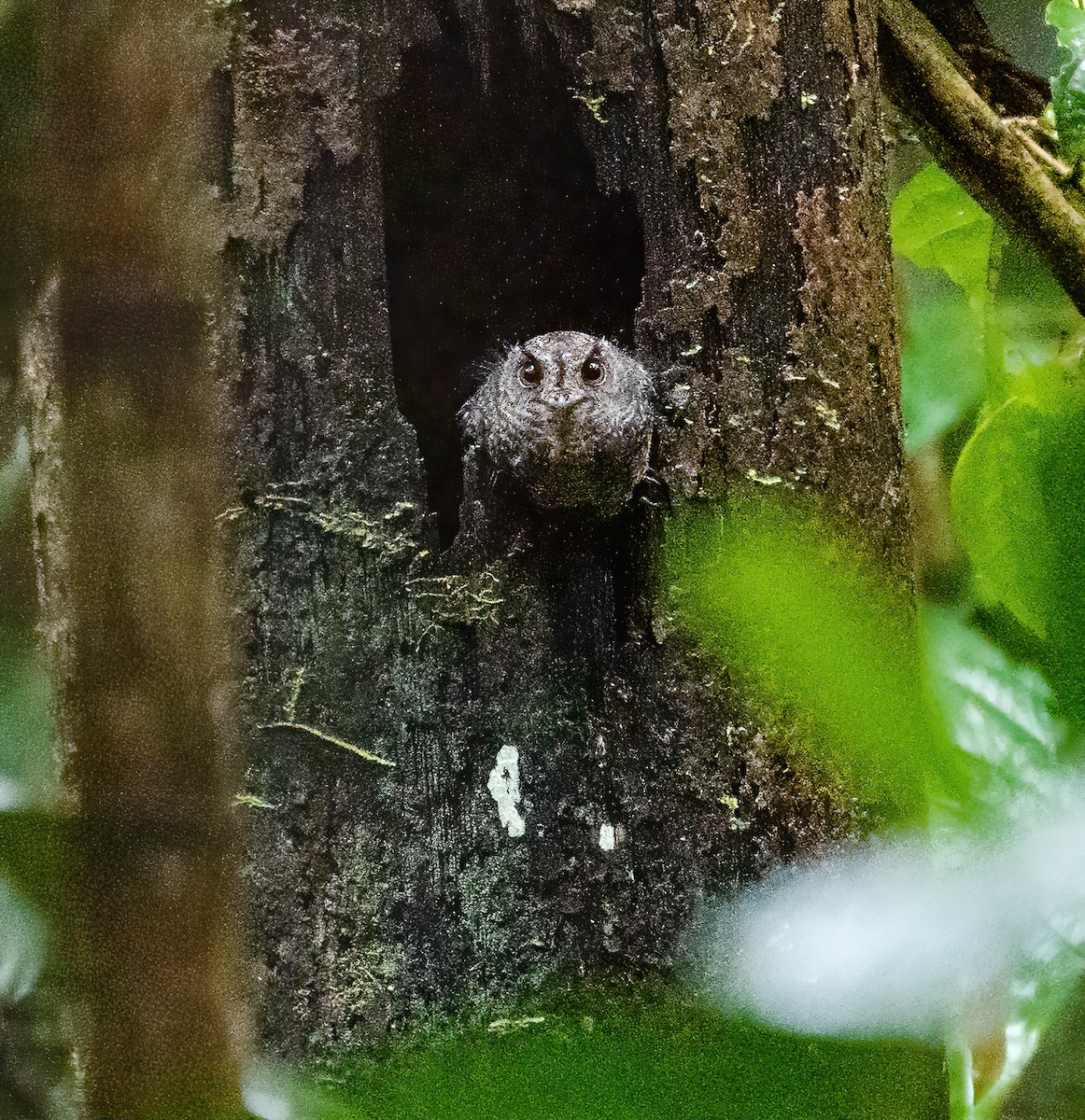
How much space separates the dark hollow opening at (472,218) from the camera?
16.6 inches

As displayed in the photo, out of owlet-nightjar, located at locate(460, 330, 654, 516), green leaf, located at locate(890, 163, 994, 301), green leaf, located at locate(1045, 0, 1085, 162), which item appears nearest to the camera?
owlet-nightjar, located at locate(460, 330, 654, 516)

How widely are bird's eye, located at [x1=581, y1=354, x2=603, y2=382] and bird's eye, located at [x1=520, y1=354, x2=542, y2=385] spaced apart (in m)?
0.02

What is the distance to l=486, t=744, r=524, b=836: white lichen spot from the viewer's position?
1.40 feet

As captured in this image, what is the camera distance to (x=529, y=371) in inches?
16.6

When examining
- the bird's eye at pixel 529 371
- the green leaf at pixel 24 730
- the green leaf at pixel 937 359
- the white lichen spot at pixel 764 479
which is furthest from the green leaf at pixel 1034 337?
the green leaf at pixel 24 730

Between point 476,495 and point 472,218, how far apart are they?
130 mm

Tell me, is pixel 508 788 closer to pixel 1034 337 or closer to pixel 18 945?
pixel 18 945

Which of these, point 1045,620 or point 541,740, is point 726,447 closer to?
point 541,740

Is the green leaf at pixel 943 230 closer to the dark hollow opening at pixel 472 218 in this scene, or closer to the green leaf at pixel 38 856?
the dark hollow opening at pixel 472 218

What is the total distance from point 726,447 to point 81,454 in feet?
1.00

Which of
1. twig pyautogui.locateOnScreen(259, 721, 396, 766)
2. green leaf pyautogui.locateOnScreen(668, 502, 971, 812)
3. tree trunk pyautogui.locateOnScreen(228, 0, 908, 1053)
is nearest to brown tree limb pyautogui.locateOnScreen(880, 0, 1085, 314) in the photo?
tree trunk pyautogui.locateOnScreen(228, 0, 908, 1053)

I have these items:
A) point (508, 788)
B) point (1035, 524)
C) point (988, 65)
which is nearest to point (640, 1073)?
point (508, 788)

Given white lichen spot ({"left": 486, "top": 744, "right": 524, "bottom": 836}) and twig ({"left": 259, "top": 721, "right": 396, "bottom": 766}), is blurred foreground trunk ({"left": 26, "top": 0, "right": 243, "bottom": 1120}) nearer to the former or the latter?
twig ({"left": 259, "top": 721, "right": 396, "bottom": 766})

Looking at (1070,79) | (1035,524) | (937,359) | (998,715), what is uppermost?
(1070,79)
